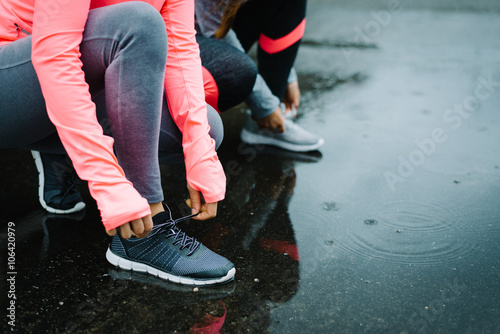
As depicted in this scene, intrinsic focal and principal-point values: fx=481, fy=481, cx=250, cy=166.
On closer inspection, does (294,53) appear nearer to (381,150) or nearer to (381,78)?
(381,150)

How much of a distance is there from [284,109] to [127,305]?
5.23 ft

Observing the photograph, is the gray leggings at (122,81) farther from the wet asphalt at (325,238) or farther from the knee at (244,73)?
the knee at (244,73)

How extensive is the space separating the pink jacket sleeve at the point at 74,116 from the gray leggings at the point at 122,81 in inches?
3.6

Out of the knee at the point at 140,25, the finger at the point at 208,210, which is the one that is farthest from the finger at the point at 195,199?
the knee at the point at 140,25

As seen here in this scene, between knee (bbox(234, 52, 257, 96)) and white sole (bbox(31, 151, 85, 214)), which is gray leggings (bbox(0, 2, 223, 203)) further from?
knee (bbox(234, 52, 257, 96))

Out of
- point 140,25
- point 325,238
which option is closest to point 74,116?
point 140,25

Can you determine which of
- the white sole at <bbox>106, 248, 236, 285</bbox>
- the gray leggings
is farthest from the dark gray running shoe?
the gray leggings

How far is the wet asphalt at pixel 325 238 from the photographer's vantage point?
1.19m

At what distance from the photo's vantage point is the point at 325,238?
1.56 metres

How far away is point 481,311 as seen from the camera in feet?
3.95

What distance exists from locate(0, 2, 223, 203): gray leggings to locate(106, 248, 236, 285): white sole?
209 mm

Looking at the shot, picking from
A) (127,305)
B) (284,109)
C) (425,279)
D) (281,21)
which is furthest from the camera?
(284,109)

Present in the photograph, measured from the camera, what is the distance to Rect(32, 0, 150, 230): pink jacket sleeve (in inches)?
42.6

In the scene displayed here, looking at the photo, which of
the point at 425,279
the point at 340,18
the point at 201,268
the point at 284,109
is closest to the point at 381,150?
the point at 284,109
